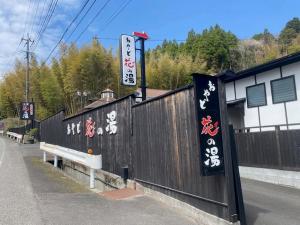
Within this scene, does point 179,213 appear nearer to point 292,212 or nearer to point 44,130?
point 292,212

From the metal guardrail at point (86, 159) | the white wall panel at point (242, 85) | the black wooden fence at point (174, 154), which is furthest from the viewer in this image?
the white wall panel at point (242, 85)

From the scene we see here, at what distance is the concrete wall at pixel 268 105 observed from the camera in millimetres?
11078

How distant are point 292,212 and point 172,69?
98.3 ft

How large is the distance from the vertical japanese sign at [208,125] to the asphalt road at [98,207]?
1.18m

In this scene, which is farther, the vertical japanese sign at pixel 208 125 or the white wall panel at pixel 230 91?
the white wall panel at pixel 230 91

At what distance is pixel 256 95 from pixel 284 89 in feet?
4.84

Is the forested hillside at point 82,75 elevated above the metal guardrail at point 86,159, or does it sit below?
above

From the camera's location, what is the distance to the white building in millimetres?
11008

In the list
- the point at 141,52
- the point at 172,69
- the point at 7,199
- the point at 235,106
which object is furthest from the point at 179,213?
the point at 172,69

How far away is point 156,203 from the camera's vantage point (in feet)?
22.0

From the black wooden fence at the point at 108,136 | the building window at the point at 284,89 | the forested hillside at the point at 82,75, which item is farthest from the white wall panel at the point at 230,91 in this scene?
the forested hillside at the point at 82,75

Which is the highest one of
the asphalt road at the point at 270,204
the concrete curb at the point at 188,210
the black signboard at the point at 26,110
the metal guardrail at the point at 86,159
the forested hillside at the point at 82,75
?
the forested hillside at the point at 82,75

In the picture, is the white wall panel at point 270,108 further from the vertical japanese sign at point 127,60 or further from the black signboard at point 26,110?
the black signboard at point 26,110

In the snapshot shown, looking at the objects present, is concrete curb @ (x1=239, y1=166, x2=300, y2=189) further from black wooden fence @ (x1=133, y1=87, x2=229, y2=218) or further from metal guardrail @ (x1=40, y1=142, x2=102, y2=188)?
metal guardrail @ (x1=40, y1=142, x2=102, y2=188)
